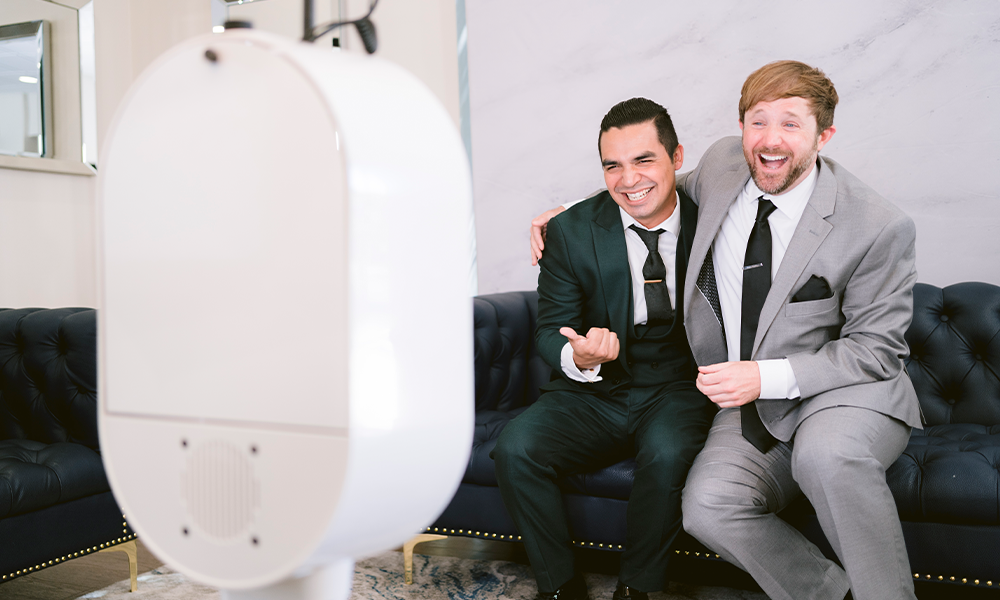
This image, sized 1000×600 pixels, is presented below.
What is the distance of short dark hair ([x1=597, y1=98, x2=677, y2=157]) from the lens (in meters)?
2.03

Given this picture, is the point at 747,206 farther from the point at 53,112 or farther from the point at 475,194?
the point at 53,112

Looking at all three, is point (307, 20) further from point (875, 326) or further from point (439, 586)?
point (439, 586)

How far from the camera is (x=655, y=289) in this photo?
2.02m

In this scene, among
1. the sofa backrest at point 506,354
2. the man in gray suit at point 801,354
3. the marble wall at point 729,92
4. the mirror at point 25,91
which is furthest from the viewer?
the mirror at point 25,91

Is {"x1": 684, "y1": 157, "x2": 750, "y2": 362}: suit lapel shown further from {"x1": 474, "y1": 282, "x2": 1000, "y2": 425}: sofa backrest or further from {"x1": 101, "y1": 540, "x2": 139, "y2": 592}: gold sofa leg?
{"x1": 101, "y1": 540, "x2": 139, "y2": 592}: gold sofa leg

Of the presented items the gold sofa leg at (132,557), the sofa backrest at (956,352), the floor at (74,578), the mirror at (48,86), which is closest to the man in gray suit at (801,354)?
the sofa backrest at (956,352)

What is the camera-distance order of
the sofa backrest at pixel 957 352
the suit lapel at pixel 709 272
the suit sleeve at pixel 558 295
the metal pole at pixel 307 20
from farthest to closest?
the sofa backrest at pixel 957 352 → the suit sleeve at pixel 558 295 → the suit lapel at pixel 709 272 → the metal pole at pixel 307 20

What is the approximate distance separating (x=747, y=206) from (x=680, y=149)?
1.29ft

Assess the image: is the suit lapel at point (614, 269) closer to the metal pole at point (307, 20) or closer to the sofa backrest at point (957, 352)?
the sofa backrest at point (957, 352)

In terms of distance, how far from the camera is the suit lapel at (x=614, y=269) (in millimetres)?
2043

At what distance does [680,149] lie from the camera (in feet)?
7.16

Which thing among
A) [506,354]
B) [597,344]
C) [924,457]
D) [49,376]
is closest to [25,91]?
[49,376]

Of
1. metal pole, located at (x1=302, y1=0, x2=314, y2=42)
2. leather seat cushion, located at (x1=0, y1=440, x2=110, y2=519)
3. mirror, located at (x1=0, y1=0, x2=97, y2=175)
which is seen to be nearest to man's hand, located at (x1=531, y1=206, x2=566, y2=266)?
leather seat cushion, located at (x1=0, y1=440, x2=110, y2=519)

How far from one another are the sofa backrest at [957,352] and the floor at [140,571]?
0.55m
